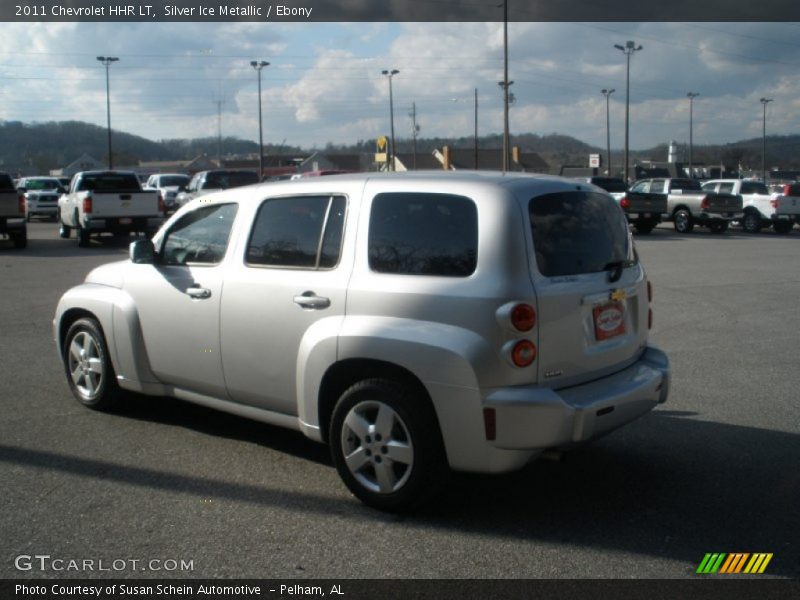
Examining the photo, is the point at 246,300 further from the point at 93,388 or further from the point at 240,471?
the point at 93,388

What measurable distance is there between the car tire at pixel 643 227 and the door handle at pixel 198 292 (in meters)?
26.7

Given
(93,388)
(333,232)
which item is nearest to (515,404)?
(333,232)

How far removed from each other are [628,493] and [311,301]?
2.21 metres

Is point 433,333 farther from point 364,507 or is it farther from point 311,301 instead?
point 364,507

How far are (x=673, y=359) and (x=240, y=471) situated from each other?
511 cm

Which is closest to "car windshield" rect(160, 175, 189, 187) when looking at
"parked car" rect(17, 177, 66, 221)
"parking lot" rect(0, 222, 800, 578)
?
"parked car" rect(17, 177, 66, 221)

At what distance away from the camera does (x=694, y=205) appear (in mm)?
30734

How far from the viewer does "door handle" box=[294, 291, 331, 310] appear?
5.02 meters

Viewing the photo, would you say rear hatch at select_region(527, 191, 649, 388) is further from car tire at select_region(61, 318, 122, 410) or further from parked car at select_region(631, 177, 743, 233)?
parked car at select_region(631, 177, 743, 233)

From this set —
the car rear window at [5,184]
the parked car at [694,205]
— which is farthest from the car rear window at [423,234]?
the parked car at [694,205]

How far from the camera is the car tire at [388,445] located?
181 inches

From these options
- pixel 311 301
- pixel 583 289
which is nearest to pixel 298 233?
pixel 311 301

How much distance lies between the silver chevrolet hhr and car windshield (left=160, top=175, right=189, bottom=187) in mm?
40149

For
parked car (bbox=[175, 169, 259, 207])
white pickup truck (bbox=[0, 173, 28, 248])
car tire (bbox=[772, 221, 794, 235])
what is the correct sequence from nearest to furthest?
white pickup truck (bbox=[0, 173, 28, 248]), parked car (bbox=[175, 169, 259, 207]), car tire (bbox=[772, 221, 794, 235])
